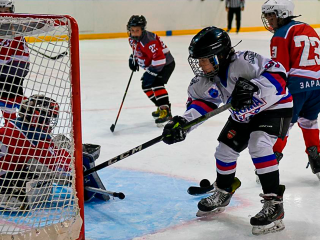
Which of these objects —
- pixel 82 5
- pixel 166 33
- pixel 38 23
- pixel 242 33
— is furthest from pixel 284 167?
pixel 242 33

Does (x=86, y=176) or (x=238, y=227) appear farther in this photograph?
(x=86, y=176)

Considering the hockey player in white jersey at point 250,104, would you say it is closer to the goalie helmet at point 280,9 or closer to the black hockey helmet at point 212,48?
the black hockey helmet at point 212,48

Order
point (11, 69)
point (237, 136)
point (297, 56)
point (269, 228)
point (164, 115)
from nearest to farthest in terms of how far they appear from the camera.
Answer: point (269, 228) < point (237, 136) < point (297, 56) < point (11, 69) < point (164, 115)

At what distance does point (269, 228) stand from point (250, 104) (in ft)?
1.83

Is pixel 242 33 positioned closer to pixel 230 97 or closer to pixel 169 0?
pixel 169 0

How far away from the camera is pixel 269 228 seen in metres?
2.41

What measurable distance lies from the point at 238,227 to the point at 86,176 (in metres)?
0.80

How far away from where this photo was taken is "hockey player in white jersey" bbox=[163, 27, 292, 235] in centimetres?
237

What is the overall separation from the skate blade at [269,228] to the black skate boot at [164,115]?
2.33m

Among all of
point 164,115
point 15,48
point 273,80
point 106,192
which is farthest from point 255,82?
point 164,115

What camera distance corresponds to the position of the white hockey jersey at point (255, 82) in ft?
7.78

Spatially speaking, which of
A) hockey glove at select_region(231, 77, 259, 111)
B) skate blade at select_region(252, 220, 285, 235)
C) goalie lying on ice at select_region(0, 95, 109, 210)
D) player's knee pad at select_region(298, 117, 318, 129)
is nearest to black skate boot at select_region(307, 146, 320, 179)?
player's knee pad at select_region(298, 117, 318, 129)

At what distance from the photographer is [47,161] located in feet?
8.64

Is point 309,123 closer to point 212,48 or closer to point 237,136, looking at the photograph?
point 237,136
